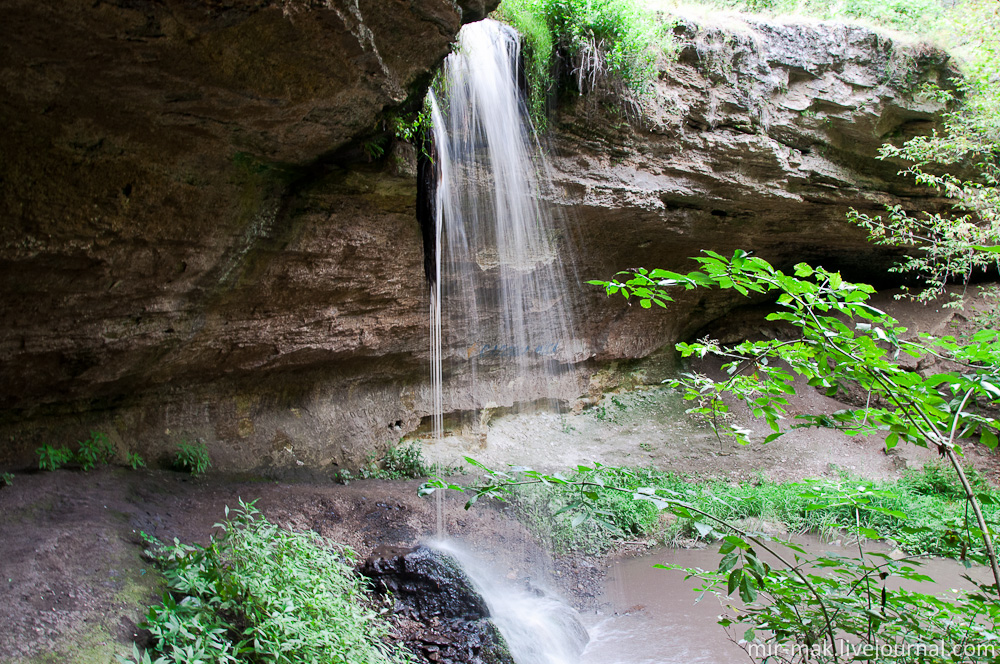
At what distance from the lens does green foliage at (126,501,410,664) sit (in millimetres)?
2992

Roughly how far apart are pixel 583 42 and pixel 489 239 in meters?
2.59

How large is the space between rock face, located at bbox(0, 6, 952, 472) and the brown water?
143 inches

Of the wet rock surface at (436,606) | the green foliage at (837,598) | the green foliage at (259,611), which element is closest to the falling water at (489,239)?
the wet rock surface at (436,606)

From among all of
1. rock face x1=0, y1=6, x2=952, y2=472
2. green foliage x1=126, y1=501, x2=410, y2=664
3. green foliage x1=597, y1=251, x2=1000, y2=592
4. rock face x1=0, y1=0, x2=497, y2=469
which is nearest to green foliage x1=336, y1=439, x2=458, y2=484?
rock face x1=0, y1=6, x2=952, y2=472

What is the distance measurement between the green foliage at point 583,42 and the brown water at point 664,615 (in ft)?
16.9

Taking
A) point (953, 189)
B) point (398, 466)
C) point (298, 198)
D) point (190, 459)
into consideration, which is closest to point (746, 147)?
point (953, 189)

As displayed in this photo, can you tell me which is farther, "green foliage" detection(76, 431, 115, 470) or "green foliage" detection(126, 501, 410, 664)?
"green foliage" detection(76, 431, 115, 470)

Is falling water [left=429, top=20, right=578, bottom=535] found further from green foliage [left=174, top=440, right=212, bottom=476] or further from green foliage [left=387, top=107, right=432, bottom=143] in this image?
green foliage [left=174, top=440, right=212, bottom=476]

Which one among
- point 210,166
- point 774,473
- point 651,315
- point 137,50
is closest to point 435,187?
point 210,166

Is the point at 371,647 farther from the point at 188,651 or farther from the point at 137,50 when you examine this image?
the point at 137,50

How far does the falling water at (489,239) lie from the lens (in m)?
6.71

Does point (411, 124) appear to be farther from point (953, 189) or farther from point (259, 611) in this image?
point (953, 189)

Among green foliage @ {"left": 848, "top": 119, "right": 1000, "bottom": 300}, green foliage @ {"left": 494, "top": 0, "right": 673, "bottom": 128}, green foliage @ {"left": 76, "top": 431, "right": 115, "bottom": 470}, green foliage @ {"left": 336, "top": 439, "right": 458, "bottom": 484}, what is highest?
green foliage @ {"left": 494, "top": 0, "right": 673, "bottom": 128}

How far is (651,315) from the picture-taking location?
10.5 metres
